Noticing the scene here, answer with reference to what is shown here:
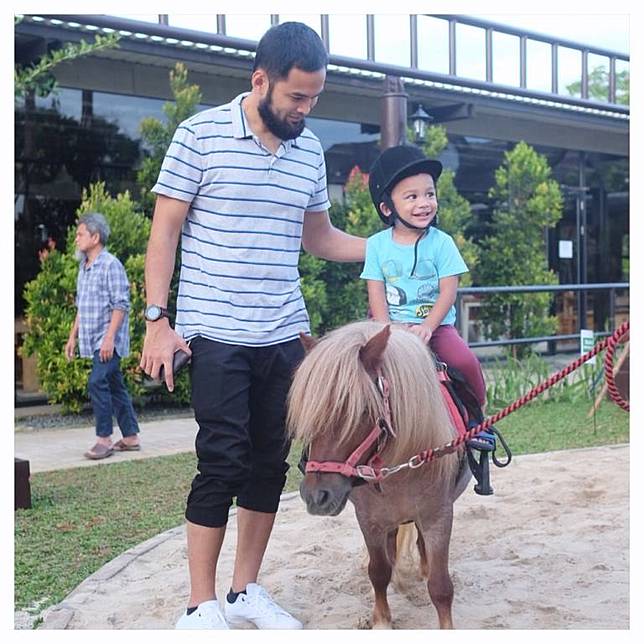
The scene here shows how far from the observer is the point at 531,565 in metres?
3.98

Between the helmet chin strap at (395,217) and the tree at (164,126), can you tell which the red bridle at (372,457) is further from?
the tree at (164,126)

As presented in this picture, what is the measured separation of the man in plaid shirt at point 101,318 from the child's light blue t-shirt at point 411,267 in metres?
3.61

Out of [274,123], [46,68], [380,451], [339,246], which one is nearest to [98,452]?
[46,68]

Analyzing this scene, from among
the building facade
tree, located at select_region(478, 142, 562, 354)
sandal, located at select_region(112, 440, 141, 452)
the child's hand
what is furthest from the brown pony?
tree, located at select_region(478, 142, 562, 354)

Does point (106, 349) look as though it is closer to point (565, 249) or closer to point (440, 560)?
point (440, 560)

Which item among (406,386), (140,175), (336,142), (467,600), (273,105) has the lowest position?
(467,600)

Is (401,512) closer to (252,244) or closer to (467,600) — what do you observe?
(467,600)

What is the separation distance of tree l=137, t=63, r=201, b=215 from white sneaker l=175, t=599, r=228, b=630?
19.2 feet

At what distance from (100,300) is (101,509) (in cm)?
198

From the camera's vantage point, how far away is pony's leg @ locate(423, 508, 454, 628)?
2977 mm

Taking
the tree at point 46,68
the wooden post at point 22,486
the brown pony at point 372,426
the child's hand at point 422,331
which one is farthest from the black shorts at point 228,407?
the tree at point 46,68

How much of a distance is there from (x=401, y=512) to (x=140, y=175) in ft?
20.0

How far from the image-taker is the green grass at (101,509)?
4008 millimetres
